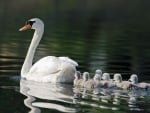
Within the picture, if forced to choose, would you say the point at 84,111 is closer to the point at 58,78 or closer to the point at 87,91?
the point at 87,91

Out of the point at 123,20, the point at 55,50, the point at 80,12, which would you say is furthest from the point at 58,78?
the point at 80,12

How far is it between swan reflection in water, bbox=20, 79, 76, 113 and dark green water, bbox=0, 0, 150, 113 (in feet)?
0.07

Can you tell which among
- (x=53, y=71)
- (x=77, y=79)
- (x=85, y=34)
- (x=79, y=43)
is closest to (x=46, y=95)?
(x=77, y=79)

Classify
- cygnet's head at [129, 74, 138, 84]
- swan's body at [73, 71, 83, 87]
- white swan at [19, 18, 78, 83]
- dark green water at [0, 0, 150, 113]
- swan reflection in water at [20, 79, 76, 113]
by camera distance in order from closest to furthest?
swan reflection in water at [20, 79, 76, 113]
dark green water at [0, 0, 150, 113]
cygnet's head at [129, 74, 138, 84]
swan's body at [73, 71, 83, 87]
white swan at [19, 18, 78, 83]

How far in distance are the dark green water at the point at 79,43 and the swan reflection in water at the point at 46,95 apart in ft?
0.07

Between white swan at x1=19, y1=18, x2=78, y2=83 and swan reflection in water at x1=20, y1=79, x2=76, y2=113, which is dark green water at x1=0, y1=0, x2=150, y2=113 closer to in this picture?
swan reflection in water at x1=20, y1=79, x2=76, y2=113

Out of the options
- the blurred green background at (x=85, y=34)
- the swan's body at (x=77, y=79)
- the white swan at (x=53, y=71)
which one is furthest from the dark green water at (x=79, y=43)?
the white swan at (x=53, y=71)

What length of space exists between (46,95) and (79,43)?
13.0 m

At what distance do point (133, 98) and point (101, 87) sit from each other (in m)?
1.39

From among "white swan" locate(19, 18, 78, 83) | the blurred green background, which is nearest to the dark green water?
the blurred green background

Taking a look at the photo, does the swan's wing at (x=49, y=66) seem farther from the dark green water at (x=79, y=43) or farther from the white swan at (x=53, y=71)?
the dark green water at (x=79, y=43)

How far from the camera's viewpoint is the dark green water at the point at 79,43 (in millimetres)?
17125

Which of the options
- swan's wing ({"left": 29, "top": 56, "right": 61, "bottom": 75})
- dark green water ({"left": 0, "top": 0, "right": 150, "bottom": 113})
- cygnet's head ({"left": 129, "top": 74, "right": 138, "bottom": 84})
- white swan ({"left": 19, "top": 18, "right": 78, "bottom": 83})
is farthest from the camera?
swan's wing ({"left": 29, "top": 56, "right": 61, "bottom": 75})

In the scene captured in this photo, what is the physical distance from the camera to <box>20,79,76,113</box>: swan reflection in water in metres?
16.6
